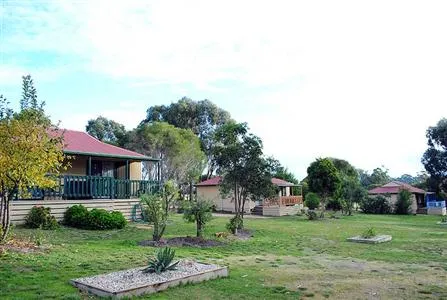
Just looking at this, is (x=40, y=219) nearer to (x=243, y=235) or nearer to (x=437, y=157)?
(x=243, y=235)

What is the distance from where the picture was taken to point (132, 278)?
7.70m

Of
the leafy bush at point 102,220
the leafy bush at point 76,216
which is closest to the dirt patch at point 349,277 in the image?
the leafy bush at point 102,220

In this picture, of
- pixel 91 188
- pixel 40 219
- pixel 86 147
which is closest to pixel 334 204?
pixel 86 147

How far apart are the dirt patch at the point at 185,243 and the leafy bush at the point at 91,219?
3.55m

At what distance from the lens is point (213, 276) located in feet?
27.7

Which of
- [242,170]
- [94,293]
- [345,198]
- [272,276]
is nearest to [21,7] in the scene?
[94,293]

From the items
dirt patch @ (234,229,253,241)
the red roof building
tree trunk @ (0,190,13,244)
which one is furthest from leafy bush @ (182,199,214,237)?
the red roof building

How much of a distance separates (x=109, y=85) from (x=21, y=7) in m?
12.7

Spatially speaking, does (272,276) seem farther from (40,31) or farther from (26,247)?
(40,31)

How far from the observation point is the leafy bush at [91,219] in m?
16.4

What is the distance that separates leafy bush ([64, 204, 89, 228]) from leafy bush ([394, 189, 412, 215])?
3269 centimetres

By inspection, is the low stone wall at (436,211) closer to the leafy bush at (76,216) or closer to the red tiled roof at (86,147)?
the red tiled roof at (86,147)

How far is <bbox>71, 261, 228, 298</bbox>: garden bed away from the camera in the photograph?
6.87m

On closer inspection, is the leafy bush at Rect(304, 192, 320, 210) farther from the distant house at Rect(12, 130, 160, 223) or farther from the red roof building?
the red roof building
